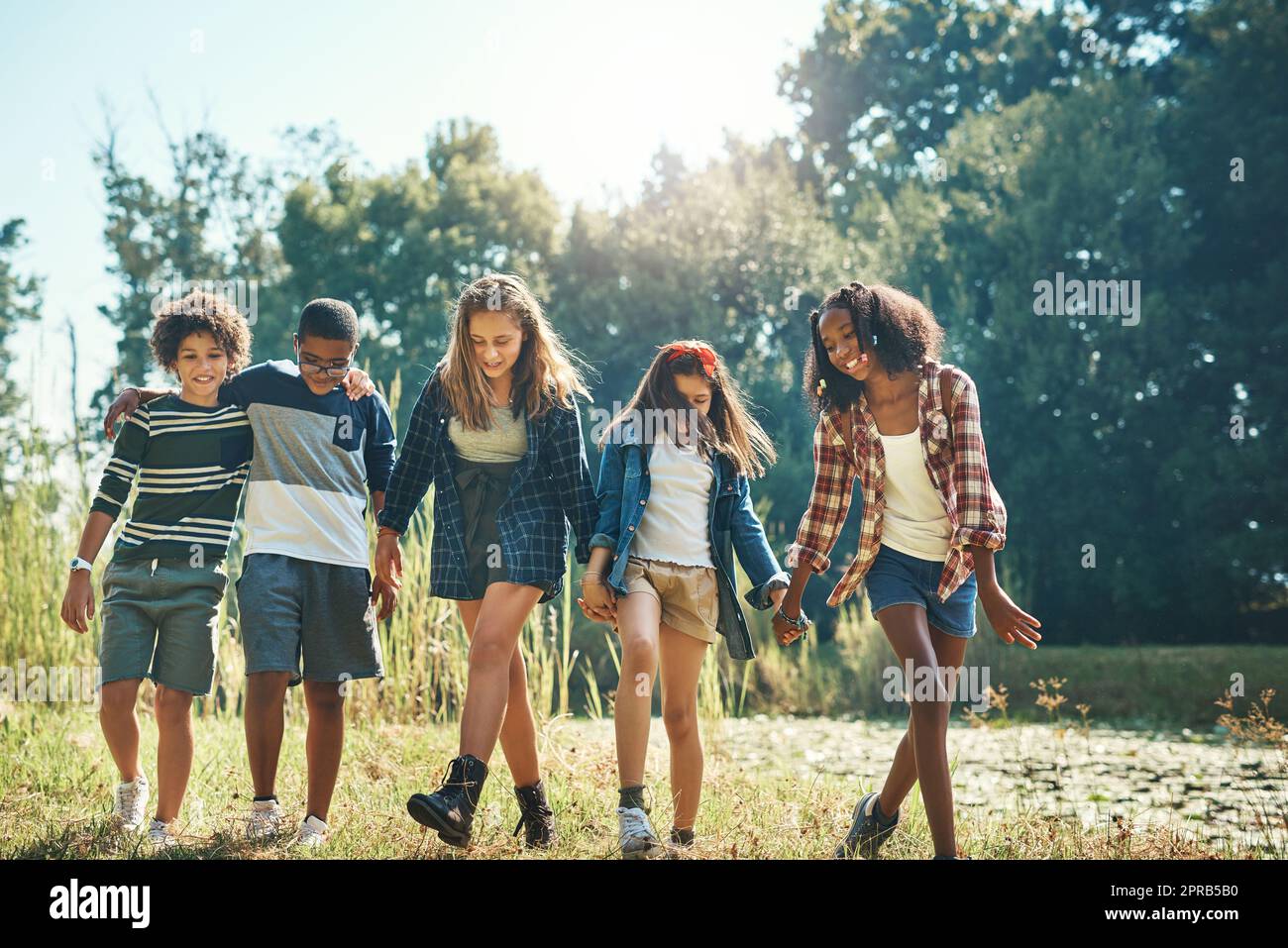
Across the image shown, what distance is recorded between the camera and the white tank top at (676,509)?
3.56 m

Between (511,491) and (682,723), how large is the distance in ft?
2.96

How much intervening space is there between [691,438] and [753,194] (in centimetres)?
1524

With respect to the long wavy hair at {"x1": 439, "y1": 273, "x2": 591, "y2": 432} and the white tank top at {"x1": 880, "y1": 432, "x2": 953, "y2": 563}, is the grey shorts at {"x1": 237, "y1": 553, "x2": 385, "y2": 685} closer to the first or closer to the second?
the long wavy hair at {"x1": 439, "y1": 273, "x2": 591, "y2": 432}

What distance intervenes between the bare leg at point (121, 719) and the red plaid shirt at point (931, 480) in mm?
2151

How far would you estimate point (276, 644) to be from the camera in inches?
135

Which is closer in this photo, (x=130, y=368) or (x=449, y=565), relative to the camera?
(x=449, y=565)

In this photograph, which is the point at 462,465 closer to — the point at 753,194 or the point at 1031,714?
the point at 1031,714

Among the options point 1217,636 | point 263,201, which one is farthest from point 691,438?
point 263,201

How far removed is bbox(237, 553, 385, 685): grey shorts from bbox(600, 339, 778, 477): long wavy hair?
3.16 feet

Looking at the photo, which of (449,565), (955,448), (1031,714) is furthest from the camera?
(1031,714)

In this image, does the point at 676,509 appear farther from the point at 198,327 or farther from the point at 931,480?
the point at 198,327

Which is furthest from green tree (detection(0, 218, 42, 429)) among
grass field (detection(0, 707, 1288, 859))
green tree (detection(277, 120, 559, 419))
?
grass field (detection(0, 707, 1288, 859))

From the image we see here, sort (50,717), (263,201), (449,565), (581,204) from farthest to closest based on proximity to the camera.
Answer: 1. (263,201)
2. (581,204)
3. (50,717)
4. (449,565)

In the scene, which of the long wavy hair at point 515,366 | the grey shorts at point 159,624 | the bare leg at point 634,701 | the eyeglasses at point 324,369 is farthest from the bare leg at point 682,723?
the grey shorts at point 159,624
